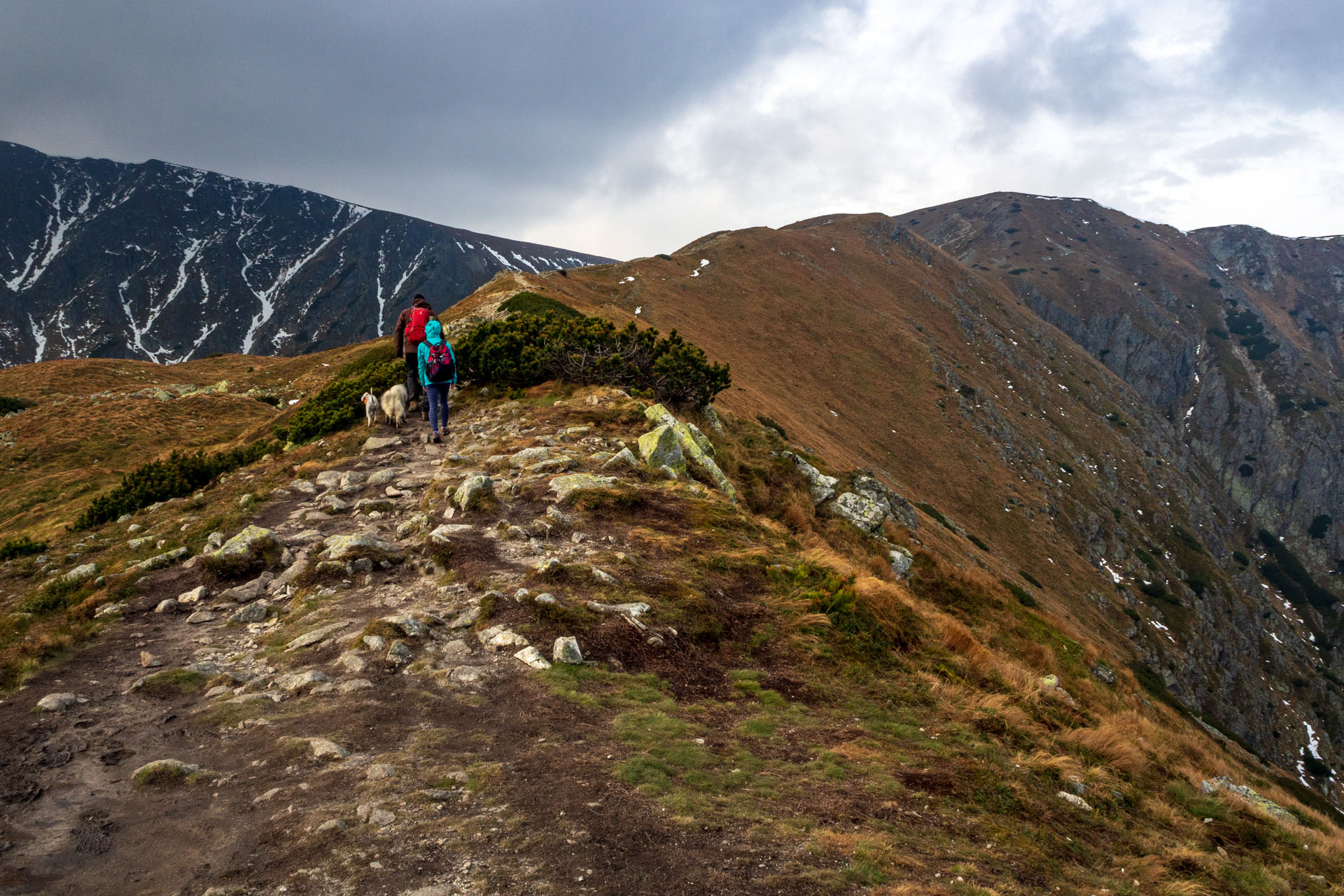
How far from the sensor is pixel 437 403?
1756cm

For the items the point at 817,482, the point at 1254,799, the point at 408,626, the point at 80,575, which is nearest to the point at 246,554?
the point at 80,575

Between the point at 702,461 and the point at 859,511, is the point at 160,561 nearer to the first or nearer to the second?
the point at 702,461

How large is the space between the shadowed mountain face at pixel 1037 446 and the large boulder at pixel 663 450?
24.2 meters

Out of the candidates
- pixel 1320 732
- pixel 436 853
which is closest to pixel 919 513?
pixel 436 853

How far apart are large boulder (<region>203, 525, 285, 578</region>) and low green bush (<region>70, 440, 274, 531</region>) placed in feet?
31.1

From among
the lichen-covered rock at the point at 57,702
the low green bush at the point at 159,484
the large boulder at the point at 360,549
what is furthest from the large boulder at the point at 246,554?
the low green bush at the point at 159,484

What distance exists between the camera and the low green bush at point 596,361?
21.5m

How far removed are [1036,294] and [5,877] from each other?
22565 centimetres

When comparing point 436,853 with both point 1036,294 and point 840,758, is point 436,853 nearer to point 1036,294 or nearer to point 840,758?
point 840,758

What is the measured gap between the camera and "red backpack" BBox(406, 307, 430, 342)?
55.6 feet

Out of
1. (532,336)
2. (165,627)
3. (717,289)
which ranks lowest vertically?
(165,627)

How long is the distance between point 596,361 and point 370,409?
750cm

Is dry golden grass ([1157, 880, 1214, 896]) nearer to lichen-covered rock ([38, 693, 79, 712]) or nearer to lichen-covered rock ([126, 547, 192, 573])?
lichen-covered rock ([38, 693, 79, 712])

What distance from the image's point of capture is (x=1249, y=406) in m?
158
